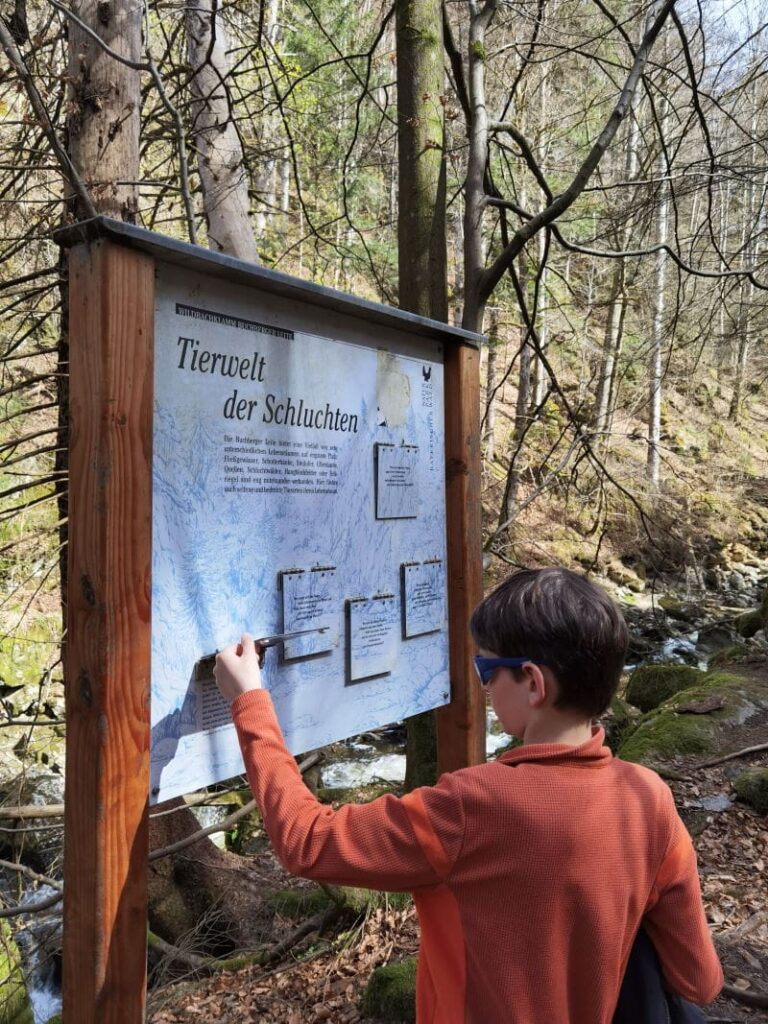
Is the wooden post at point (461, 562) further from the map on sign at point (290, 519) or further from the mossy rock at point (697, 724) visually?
the mossy rock at point (697, 724)

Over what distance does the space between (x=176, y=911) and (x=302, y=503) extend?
3.97 meters

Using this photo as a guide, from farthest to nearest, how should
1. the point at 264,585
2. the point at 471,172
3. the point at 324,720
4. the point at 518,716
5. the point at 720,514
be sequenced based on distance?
1. the point at 720,514
2. the point at 471,172
3. the point at 324,720
4. the point at 264,585
5. the point at 518,716

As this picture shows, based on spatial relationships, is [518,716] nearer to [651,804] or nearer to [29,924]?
[651,804]

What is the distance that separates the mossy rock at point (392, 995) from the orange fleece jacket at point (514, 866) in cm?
199

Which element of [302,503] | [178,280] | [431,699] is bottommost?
[431,699]

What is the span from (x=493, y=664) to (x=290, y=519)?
29.9 inches

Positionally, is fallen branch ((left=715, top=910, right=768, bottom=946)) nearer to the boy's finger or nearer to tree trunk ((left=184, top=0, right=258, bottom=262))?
the boy's finger

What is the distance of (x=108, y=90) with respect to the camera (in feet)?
11.8

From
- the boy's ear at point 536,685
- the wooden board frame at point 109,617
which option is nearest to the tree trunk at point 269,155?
the wooden board frame at point 109,617

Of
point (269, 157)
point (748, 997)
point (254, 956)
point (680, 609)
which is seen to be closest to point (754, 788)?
point (748, 997)

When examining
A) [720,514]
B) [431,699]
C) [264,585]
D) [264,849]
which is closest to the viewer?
[264,585]

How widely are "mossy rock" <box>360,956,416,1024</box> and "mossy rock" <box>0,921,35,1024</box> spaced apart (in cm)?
218

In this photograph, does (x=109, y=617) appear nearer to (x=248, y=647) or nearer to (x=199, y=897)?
(x=248, y=647)

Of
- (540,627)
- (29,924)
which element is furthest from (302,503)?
(29,924)
